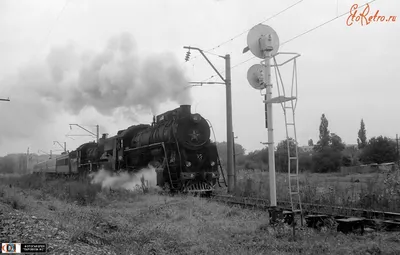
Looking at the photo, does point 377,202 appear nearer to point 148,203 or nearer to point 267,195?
point 267,195

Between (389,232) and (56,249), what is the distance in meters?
6.01

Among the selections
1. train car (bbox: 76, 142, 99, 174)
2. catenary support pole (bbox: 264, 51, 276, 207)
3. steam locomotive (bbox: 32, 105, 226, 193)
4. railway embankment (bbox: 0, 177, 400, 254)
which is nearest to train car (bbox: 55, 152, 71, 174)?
train car (bbox: 76, 142, 99, 174)

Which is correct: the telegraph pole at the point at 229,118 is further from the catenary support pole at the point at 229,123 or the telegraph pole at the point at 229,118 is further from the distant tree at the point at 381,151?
the distant tree at the point at 381,151

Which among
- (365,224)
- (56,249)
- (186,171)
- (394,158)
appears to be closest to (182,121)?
(186,171)

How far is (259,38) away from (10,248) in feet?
20.2

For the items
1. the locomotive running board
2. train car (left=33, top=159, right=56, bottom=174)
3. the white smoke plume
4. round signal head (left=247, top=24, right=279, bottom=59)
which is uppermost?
round signal head (left=247, top=24, right=279, bottom=59)

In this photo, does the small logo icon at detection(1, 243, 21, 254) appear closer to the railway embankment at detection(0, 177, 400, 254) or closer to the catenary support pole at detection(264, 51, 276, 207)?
the railway embankment at detection(0, 177, 400, 254)

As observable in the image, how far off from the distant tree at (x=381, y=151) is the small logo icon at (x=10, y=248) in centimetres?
5844

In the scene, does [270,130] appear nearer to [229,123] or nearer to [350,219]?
[350,219]

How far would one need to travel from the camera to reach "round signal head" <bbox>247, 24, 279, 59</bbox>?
8266 millimetres

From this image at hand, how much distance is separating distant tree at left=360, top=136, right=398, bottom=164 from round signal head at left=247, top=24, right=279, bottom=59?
5402 cm

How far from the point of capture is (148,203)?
1262 centimetres

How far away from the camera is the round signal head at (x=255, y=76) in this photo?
27.3 ft

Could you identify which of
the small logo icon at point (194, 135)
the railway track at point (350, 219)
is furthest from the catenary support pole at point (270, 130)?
the small logo icon at point (194, 135)
